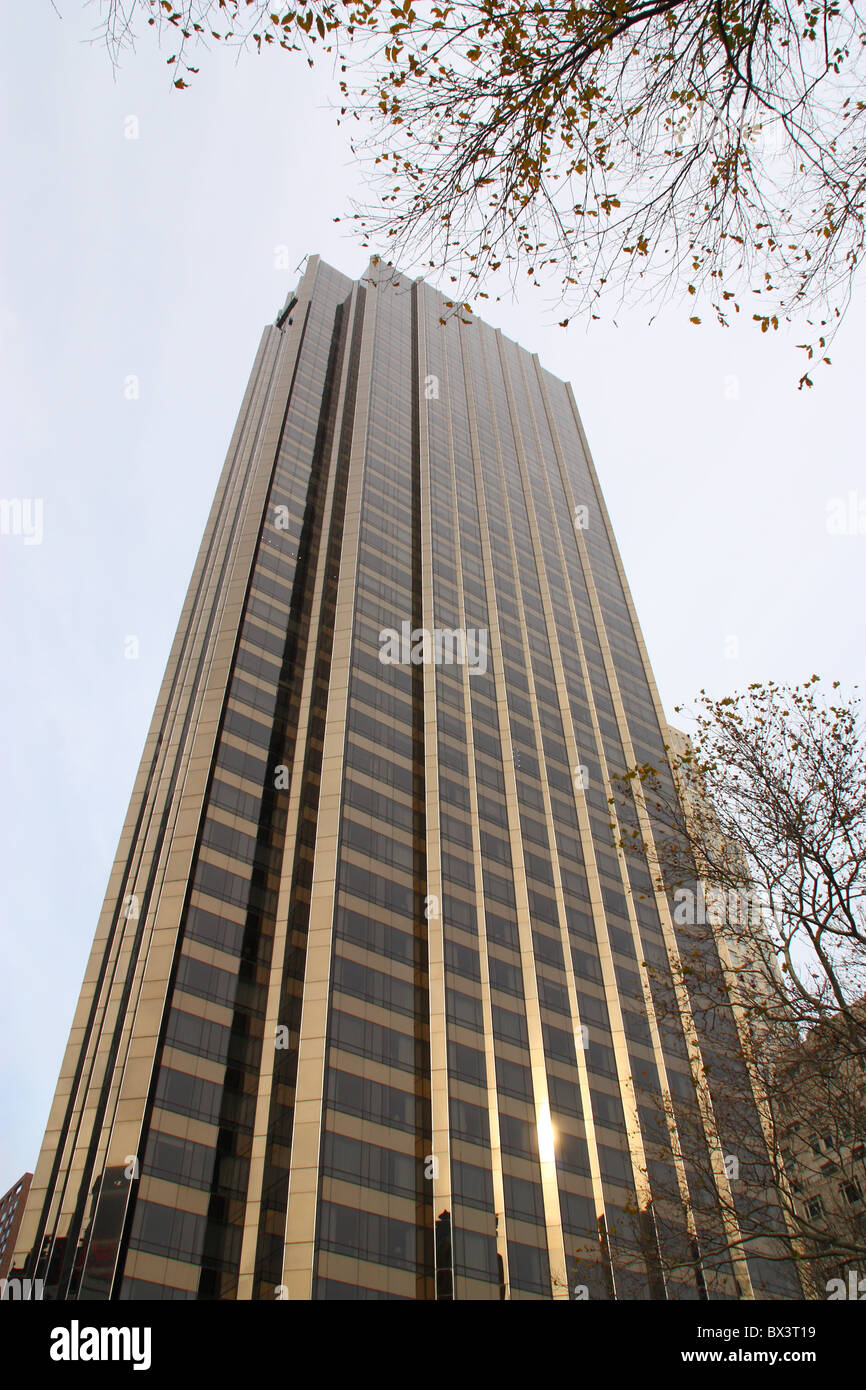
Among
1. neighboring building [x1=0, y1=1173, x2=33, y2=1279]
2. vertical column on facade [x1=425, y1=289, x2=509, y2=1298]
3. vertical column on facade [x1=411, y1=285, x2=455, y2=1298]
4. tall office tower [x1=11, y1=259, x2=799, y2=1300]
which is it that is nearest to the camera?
tall office tower [x1=11, y1=259, x2=799, y2=1300]

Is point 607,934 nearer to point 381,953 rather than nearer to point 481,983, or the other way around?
Answer: point 481,983

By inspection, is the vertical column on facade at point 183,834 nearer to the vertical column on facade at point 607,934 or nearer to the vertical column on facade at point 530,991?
the vertical column on facade at point 530,991

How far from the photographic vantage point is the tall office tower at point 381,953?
34.2 meters

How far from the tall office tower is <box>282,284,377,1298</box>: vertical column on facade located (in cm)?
14

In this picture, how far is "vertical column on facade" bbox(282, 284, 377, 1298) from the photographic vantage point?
32688 millimetres

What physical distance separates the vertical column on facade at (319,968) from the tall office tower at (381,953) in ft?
0.45

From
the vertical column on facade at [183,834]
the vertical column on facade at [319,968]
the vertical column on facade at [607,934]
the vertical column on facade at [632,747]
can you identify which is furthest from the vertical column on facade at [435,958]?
the vertical column on facade at [183,834]

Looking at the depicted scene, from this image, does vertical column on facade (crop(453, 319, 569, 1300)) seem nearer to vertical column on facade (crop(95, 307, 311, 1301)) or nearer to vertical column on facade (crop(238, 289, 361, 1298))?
vertical column on facade (crop(238, 289, 361, 1298))

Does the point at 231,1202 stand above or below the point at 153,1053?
below

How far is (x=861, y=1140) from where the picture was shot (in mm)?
14930

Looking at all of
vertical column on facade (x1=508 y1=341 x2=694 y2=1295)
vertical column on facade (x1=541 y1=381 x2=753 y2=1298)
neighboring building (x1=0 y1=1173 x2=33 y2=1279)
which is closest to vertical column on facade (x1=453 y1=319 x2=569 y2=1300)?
vertical column on facade (x1=508 y1=341 x2=694 y2=1295)
